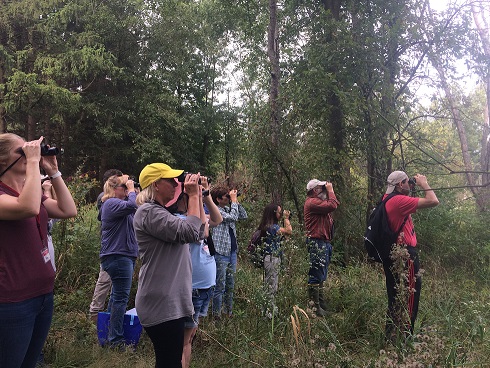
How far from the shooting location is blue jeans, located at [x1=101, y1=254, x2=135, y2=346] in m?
4.11

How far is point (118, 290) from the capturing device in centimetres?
416

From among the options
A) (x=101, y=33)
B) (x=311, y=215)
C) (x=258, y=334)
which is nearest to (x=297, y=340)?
(x=258, y=334)

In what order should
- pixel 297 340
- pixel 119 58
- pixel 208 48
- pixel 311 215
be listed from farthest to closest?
pixel 208 48
pixel 119 58
pixel 311 215
pixel 297 340

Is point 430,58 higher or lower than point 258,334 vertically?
higher

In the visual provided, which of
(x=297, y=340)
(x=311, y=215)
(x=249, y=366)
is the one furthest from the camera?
(x=311, y=215)

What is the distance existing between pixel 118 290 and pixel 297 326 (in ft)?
6.12

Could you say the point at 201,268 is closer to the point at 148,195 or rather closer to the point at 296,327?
the point at 296,327

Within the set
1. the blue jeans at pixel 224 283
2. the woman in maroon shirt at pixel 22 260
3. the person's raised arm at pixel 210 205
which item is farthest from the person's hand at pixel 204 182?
the blue jeans at pixel 224 283

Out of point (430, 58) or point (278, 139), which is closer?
point (278, 139)

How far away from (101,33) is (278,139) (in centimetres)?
1290

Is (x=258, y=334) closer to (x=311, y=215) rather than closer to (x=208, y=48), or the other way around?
(x=311, y=215)

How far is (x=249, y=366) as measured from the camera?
10.7ft

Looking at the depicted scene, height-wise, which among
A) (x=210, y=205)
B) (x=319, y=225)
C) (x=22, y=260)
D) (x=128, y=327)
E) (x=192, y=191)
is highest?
(x=192, y=191)

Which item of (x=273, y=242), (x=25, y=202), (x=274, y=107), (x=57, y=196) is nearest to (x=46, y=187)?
(x=57, y=196)
